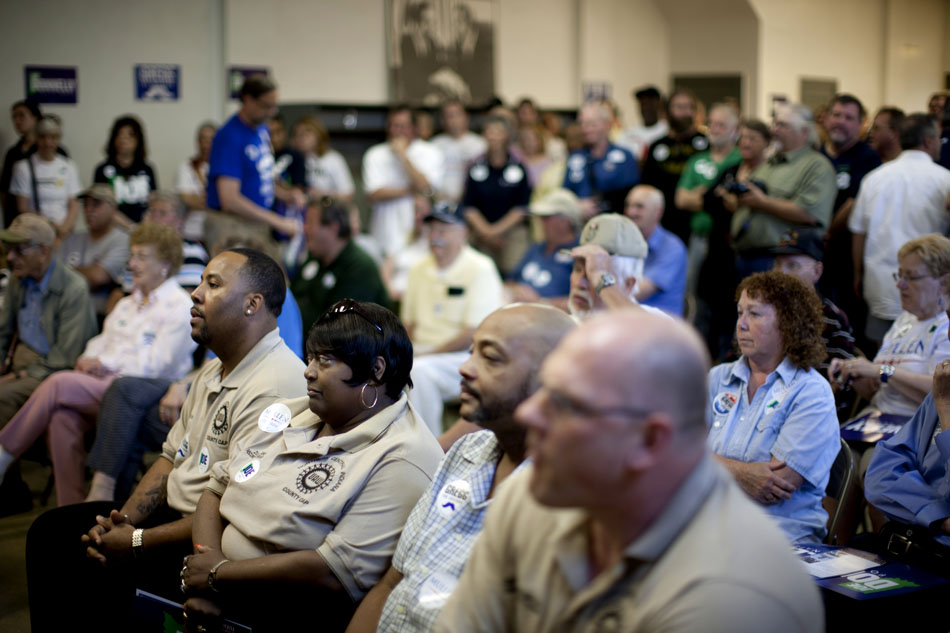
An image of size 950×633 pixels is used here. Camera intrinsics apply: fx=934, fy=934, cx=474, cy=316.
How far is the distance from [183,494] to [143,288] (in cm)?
161

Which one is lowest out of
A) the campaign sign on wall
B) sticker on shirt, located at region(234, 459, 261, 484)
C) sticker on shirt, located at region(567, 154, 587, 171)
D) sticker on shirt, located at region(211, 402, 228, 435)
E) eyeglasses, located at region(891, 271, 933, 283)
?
sticker on shirt, located at region(234, 459, 261, 484)

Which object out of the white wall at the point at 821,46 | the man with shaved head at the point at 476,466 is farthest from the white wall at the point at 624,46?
the man with shaved head at the point at 476,466

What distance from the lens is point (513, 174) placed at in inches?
256

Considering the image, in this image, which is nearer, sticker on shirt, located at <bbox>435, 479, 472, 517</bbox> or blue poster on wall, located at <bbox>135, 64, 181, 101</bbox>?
sticker on shirt, located at <bbox>435, 479, 472, 517</bbox>

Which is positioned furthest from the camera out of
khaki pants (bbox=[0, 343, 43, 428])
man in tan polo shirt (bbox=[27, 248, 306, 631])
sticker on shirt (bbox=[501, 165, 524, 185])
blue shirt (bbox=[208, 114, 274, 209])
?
sticker on shirt (bbox=[501, 165, 524, 185])

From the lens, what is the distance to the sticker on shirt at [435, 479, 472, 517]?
6.25ft

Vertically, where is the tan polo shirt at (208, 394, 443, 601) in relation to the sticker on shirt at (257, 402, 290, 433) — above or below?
below

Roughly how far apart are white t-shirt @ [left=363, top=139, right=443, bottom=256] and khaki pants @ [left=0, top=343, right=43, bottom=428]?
3.16 meters

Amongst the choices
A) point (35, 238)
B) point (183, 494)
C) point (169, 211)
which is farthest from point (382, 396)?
point (169, 211)

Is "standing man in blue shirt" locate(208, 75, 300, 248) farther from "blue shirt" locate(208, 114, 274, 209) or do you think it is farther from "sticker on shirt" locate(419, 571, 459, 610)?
"sticker on shirt" locate(419, 571, 459, 610)

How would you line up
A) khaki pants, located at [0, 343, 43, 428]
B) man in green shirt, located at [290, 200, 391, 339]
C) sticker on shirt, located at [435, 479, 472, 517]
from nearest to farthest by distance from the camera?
sticker on shirt, located at [435, 479, 472, 517], khaki pants, located at [0, 343, 43, 428], man in green shirt, located at [290, 200, 391, 339]

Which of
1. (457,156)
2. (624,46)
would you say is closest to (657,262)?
(457,156)

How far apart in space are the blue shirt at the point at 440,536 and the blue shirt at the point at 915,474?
120cm

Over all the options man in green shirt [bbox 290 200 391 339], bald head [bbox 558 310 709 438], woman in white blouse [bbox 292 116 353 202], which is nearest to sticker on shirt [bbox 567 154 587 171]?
woman in white blouse [bbox 292 116 353 202]
